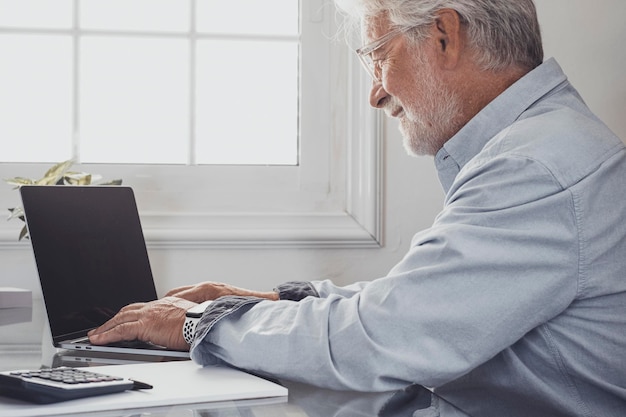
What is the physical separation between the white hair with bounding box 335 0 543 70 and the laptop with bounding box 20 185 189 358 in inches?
23.6

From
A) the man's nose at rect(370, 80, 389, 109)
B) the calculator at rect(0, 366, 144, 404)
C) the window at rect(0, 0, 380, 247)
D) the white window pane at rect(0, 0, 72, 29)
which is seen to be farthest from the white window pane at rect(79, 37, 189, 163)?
the calculator at rect(0, 366, 144, 404)

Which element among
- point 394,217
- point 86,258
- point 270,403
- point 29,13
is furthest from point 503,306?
point 29,13

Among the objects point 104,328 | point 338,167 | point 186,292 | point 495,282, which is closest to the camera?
point 495,282

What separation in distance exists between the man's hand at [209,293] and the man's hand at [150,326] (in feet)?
0.74

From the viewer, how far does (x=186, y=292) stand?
1.40m

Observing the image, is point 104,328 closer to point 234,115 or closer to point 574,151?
point 574,151

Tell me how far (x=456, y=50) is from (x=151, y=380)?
63 cm

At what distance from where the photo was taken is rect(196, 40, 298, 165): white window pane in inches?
83.4

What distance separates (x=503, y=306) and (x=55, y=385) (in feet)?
1.58

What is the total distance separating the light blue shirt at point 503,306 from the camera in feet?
2.96

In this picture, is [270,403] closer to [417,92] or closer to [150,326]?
[150,326]

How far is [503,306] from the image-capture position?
35.5 inches

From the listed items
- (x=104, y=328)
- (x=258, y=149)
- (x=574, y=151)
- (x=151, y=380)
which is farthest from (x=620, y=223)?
(x=258, y=149)

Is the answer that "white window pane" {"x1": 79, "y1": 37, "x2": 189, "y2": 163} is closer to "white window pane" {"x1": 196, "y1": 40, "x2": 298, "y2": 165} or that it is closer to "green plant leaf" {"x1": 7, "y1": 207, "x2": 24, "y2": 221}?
"white window pane" {"x1": 196, "y1": 40, "x2": 298, "y2": 165}
